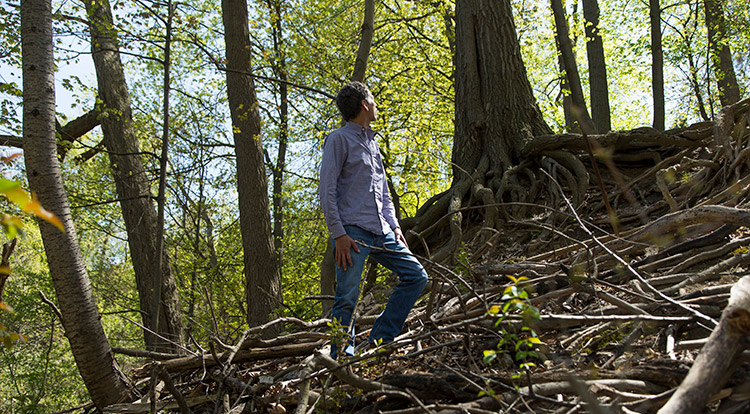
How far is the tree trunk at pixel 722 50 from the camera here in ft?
42.0

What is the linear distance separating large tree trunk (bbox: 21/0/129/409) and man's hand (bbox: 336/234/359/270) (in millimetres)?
1687

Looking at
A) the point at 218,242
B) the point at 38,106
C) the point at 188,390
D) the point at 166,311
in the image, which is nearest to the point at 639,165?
the point at 188,390

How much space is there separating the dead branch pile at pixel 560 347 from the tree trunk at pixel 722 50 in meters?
9.58

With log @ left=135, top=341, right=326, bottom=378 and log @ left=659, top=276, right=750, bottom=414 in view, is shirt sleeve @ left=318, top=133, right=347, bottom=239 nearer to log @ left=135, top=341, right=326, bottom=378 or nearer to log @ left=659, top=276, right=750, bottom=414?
log @ left=135, top=341, right=326, bottom=378

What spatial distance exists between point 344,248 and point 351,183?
46 centimetres

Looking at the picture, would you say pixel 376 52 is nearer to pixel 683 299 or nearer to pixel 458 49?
pixel 458 49

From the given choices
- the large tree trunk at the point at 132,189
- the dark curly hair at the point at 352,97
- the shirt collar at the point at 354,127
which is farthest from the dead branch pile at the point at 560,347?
the large tree trunk at the point at 132,189

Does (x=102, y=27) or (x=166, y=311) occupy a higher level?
(x=102, y=27)

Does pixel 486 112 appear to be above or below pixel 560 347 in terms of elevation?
above

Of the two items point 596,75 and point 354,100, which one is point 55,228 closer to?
point 354,100

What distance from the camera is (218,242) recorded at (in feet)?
52.9

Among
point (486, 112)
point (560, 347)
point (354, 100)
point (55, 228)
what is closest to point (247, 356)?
point (55, 228)

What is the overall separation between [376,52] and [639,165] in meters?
10.2

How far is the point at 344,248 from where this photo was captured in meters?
3.37
